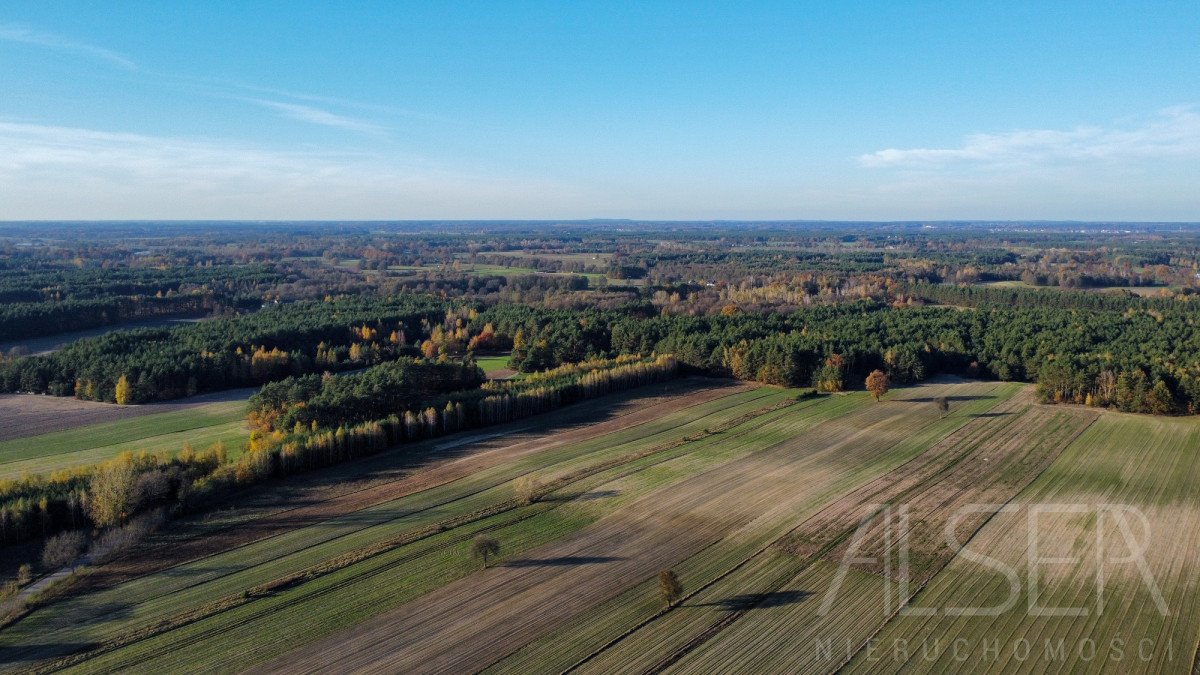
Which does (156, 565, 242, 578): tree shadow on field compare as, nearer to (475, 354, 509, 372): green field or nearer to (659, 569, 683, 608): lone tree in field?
(659, 569, 683, 608): lone tree in field

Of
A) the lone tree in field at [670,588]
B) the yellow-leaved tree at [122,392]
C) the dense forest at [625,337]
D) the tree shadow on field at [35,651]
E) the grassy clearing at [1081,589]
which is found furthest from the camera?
the dense forest at [625,337]

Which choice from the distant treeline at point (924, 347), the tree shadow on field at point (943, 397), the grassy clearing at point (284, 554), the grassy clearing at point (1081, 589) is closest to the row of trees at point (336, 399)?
the grassy clearing at point (284, 554)

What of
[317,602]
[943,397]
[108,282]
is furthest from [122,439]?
[108,282]

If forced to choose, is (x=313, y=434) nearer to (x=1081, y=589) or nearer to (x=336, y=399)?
(x=336, y=399)

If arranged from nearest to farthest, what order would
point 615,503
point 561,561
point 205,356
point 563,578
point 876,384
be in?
1. point 563,578
2. point 561,561
3. point 615,503
4. point 876,384
5. point 205,356

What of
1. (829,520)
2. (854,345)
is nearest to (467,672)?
(829,520)

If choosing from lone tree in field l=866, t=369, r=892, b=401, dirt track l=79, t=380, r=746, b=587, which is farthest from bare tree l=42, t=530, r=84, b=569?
lone tree in field l=866, t=369, r=892, b=401

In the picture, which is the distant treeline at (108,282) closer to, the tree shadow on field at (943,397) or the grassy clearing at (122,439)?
the grassy clearing at (122,439)
